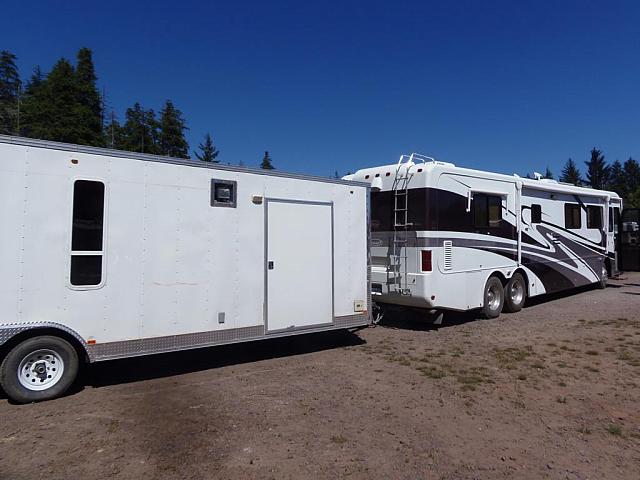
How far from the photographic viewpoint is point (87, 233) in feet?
17.4

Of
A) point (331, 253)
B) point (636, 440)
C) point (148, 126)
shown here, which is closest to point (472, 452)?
point (636, 440)

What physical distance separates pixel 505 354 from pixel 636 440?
297 centimetres

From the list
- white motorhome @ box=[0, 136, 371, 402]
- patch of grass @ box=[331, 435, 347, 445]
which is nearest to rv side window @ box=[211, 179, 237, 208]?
white motorhome @ box=[0, 136, 371, 402]

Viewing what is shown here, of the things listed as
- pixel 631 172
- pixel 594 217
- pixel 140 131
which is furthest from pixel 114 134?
pixel 631 172

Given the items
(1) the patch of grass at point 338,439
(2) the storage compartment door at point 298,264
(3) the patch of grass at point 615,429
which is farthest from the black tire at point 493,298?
(1) the patch of grass at point 338,439

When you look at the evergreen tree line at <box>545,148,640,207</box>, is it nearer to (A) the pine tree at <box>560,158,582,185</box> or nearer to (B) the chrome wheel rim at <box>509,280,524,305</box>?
(A) the pine tree at <box>560,158,582,185</box>

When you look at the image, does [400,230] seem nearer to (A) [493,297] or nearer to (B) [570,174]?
(A) [493,297]

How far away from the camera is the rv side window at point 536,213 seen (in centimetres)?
1114

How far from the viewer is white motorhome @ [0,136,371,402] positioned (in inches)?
196

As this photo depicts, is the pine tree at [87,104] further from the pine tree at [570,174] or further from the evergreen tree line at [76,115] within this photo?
the pine tree at [570,174]

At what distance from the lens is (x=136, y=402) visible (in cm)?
514

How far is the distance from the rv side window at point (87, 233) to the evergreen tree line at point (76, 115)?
41393 mm

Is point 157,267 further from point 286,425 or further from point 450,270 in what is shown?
point 450,270

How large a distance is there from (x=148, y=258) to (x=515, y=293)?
8.20 metres
